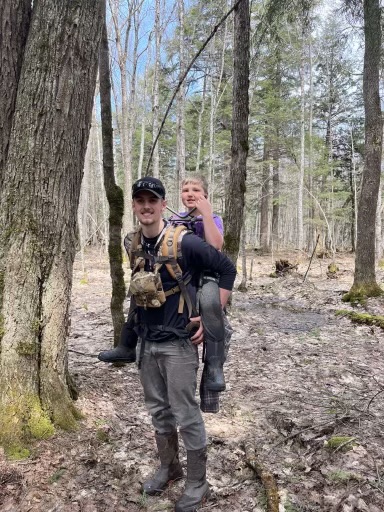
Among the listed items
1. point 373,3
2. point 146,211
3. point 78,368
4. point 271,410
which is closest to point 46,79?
point 146,211

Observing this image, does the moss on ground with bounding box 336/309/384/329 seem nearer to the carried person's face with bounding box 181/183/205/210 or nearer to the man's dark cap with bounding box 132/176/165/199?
the carried person's face with bounding box 181/183/205/210

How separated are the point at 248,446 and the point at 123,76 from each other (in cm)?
1626

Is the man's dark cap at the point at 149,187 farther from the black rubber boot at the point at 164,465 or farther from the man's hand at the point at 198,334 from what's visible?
the black rubber boot at the point at 164,465

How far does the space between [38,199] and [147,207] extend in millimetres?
1043

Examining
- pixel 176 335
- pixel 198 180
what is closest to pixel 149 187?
pixel 176 335

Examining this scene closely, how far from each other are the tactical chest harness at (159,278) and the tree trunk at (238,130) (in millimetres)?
4761

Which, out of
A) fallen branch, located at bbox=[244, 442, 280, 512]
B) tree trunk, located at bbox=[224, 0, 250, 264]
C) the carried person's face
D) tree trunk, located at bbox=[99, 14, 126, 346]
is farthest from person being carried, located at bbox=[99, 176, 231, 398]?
tree trunk, located at bbox=[224, 0, 250, 264]

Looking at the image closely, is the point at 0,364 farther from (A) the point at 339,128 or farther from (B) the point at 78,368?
(A) the point at 339,128

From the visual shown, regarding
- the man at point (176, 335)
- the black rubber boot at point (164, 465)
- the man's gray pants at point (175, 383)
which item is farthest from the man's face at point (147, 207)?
the black rubber boot at point (164, 465)

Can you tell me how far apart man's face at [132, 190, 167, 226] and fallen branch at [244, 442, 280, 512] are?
6.62 ft

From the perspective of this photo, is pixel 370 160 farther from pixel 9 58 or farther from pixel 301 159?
pixel 301 159

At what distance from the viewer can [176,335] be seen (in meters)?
2.61

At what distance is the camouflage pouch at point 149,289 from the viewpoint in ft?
8.31

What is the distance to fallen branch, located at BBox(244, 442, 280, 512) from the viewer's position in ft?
8.70
